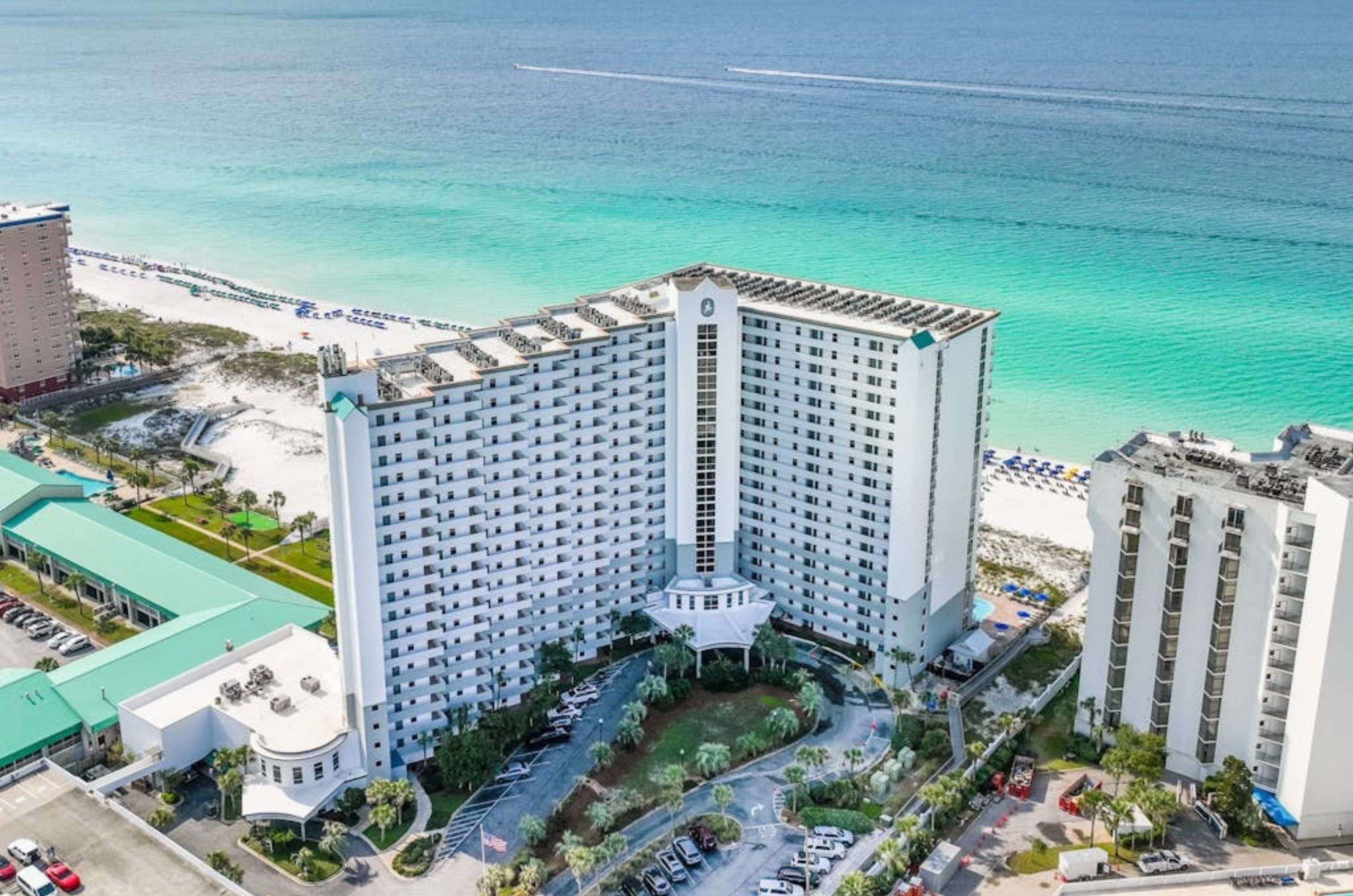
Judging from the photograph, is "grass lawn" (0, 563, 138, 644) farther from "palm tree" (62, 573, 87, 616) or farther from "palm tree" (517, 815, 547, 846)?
"palm tree" (517, 815, 547, 846)

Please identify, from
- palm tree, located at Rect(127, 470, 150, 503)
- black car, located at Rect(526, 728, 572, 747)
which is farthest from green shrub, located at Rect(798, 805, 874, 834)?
palm tree, located at Rect(127, 470, 150, 503)

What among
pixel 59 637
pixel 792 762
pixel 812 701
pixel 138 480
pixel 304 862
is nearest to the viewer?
pixel 304 862

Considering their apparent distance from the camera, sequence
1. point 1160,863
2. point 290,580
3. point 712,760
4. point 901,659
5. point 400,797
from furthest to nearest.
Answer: point 290,580, point 901,659, point 712,760, point 400,797, point 1160,863

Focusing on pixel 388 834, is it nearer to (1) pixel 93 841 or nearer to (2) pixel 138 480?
(1) pixel 93 841

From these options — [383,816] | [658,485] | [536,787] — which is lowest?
[536,787]

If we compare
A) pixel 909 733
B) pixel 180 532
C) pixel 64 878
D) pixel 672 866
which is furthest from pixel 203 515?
pixel 909 733

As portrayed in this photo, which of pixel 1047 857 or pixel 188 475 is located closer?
pixel 1047 857

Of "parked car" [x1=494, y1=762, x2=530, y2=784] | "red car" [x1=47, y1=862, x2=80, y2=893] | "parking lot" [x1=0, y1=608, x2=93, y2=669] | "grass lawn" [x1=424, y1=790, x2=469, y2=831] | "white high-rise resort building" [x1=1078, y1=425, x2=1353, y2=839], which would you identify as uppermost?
"white high-rise resort building" [x1=1078, y1=425, x2=1353, y2=839]
